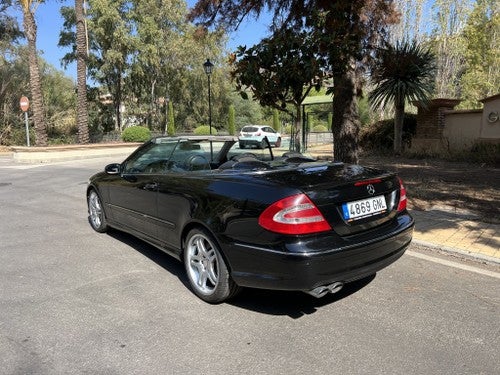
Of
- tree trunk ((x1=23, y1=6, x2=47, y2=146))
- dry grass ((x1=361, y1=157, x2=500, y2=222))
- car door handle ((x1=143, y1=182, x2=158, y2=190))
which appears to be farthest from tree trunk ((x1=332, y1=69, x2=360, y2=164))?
tree trunk ((x1=23, y1=6, x2=47, y2=146))

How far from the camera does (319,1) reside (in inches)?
344

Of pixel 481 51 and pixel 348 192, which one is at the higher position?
pixel 481 51


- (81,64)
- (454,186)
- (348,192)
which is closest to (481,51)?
(81,64)

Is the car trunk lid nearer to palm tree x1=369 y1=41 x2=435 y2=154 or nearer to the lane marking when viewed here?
the lane marking

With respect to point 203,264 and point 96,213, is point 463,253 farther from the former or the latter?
point 96,213

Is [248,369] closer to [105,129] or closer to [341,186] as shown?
[341,186]

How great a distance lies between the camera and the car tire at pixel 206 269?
3712 mm

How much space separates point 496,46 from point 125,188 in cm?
3739

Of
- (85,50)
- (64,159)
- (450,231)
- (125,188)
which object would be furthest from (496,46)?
(125,188)

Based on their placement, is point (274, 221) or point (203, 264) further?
point (203, 264)

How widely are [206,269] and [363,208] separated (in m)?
1.48

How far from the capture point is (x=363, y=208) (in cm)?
360

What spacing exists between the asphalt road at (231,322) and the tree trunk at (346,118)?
13.5ft

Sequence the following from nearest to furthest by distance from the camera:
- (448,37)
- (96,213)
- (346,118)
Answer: (96,213) < (346,118) < (448,37)
